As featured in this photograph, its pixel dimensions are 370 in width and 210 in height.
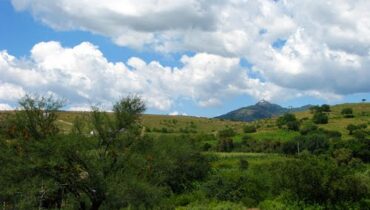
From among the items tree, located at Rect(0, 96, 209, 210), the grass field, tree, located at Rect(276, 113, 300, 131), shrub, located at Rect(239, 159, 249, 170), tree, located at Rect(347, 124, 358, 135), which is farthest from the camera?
tree, located at Rect(276, 113, 300, 131)

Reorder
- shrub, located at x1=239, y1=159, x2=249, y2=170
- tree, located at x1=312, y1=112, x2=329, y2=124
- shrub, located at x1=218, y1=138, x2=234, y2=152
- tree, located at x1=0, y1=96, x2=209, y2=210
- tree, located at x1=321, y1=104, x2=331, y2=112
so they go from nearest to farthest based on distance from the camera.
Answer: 1. tree, located at x1=0, y1=96, x2=209, y2=210
2. shrub, located at x1=239, y1=159, x2=249, y2=170
3. shrub, located at x1=218, y1=138, x2=234, y2=152
4. tree, located at x1=312, y1=112, x2=329, y2=124
5. tree, located at x1=321, y1=104, x2=331, y2=112

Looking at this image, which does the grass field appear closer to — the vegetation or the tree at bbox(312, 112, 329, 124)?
the tree at bbox(312, 112, 329, 124)

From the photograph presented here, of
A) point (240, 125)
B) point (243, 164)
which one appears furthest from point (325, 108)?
point (243, 164)

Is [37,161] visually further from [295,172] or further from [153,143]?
[295,172]

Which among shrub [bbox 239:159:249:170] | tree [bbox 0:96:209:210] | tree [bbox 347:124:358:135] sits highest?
tree [bbox 347:124:358:135]

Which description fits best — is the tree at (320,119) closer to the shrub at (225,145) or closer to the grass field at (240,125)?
the grass field at (240,125)

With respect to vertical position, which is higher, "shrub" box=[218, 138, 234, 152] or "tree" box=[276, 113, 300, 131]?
"tree" box=[276, 113, 300, 131]

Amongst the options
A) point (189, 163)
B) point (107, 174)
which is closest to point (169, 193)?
point (189, 163)

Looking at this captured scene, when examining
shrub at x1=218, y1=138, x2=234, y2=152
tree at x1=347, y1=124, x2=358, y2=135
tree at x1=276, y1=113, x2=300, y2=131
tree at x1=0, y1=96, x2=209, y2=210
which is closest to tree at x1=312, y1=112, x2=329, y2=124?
tree at x1=276, y1=113, x2=300, y2=131

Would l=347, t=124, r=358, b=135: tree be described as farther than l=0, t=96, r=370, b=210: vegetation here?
Yes

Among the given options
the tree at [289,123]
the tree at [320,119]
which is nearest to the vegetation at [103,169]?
the tree at [289,123]

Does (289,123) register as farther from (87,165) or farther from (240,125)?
(87,165)

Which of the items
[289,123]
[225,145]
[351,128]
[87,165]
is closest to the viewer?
[87,165]

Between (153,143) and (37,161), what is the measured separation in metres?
9.88
